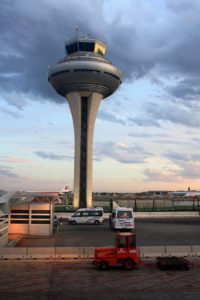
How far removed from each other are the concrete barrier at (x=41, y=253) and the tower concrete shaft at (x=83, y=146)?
181ft

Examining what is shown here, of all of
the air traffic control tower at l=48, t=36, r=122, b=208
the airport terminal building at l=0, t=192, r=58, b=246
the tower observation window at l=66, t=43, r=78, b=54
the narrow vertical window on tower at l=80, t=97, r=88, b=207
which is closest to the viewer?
the airport terminal building at l=0, t=192, r=58, b=246

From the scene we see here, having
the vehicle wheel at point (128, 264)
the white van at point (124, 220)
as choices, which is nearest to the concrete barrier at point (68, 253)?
the vehicle wheel at point (128, 264)

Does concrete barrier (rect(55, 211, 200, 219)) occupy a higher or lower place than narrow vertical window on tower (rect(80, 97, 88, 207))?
lower

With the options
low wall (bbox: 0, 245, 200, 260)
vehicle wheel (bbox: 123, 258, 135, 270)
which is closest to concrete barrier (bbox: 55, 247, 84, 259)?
low wall (bbox: 0, 245, 200, 260)

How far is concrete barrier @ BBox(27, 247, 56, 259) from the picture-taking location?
19.6 metres

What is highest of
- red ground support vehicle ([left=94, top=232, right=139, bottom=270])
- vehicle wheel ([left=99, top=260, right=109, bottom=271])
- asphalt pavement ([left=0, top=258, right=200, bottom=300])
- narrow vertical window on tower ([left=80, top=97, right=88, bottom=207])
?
narrow vertical window on tower ([left=80, top=97, right=88, bottom=207])

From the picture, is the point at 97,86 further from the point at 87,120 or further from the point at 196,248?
the point at 196,248

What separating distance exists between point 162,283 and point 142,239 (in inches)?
528

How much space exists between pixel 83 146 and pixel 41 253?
57043 mm

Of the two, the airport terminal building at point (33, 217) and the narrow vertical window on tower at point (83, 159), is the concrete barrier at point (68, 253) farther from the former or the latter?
the narrow vertical window on tower at point (83, 159)

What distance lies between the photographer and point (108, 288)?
44.4 feet

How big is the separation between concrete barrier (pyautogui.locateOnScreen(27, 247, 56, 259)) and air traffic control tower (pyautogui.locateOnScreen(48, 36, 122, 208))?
180 ft

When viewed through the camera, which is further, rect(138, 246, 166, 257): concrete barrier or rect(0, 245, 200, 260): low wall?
rect(138, 246, 166, 257): concrete barrier

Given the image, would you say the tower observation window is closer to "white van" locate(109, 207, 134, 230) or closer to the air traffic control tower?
the air traffic control tower
